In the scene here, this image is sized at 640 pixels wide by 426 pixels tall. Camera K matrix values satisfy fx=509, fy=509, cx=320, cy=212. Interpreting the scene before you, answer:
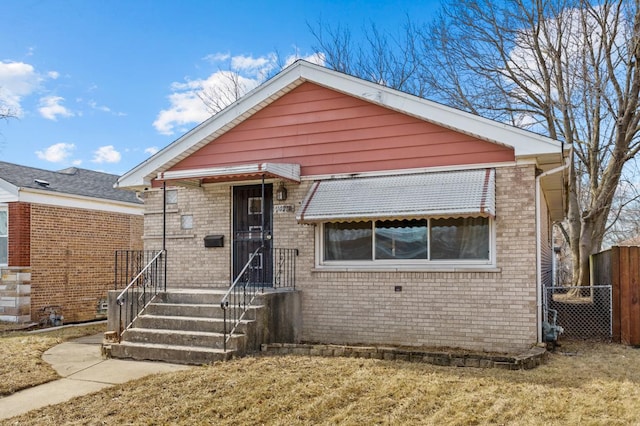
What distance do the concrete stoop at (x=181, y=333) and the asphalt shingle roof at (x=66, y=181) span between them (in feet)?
23.4

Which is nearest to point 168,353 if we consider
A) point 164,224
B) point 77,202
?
point 164,224

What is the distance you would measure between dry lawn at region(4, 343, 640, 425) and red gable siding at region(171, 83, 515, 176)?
3.64 metres

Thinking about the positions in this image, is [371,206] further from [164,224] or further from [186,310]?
[164,224]

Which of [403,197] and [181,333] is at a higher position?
[403,197]

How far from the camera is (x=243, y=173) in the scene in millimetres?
8812

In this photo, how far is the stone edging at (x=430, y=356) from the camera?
6.70 meters

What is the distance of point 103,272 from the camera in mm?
15438

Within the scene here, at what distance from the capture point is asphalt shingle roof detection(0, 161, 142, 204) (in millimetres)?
13966

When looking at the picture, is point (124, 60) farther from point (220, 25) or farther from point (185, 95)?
point (185, 95)

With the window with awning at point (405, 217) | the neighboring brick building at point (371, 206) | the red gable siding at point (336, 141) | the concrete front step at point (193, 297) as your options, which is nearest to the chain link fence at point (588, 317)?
the neighboring brick building at point (371, 206)

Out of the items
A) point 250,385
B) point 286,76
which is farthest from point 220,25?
point 250,385

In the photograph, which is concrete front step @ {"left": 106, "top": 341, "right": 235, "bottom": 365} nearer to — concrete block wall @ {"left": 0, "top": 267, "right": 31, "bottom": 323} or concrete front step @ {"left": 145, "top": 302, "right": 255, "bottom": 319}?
concrete front step @ {"left": 145, "top": 302, "right": 255, "bottom": 319}

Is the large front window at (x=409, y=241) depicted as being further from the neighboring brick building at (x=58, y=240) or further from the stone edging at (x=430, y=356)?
the neighboring brick building at (x=58, y=240)

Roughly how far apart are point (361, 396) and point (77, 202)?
11973 mm
